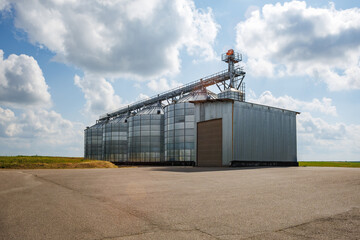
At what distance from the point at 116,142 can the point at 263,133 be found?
37.3 meters

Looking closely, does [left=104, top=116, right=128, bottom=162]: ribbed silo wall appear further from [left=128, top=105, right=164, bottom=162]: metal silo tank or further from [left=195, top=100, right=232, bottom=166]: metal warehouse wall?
[left=195, top=100, right=232, bottom=166]: metal warehouse wall

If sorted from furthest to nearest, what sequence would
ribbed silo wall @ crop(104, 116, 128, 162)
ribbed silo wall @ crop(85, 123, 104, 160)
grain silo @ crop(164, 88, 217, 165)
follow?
ribbed silo wall @ crop(85, 123, 104, 160), ribbed silo wall @ crop(104, 116, 128, 162), grain silo @ crop(164, 88, 217, 165)

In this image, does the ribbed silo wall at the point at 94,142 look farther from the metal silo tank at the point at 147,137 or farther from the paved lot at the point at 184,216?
the paved lot at the point at 184,216

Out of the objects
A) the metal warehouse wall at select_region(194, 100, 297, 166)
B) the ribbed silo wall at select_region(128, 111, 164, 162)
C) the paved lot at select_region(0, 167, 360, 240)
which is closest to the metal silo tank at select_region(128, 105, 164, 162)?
the ribbed silo wall at select_region(128, 111, 164, 162)

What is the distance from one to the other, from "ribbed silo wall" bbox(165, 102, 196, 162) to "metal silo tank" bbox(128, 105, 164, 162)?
5.38 meters

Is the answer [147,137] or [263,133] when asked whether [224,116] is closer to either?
[263,133]

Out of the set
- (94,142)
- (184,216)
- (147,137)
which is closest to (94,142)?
(94,142)

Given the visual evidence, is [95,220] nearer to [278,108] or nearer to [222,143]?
[222,143]

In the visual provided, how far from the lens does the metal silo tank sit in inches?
2138

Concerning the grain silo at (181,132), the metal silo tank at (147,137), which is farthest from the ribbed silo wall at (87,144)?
the grain silo at (181,132)

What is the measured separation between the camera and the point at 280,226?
565cm

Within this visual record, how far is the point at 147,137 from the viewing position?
182 feet

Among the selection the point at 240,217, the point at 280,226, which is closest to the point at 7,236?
the point at 240,217

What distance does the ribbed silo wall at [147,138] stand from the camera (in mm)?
54281
